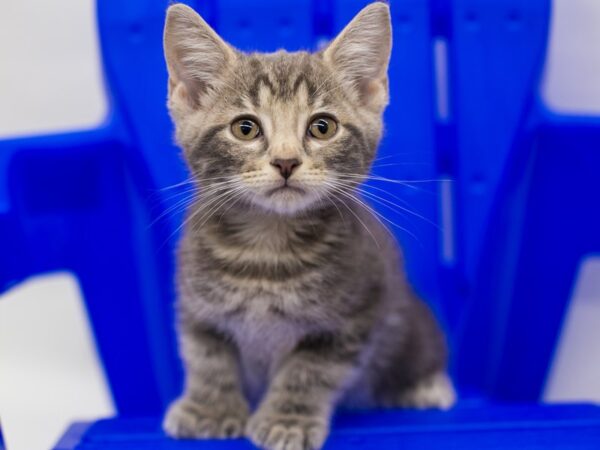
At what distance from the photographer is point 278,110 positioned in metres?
1.05

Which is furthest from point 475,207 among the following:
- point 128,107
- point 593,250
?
point 128,107

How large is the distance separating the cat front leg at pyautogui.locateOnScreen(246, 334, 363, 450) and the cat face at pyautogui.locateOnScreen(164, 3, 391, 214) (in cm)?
24

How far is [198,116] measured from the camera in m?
1.13

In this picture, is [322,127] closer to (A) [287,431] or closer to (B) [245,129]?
(B) [245,129]

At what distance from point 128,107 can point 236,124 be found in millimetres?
492

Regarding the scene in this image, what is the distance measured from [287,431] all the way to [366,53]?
0.55m

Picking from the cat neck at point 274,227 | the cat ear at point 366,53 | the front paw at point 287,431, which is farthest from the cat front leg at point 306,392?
the cat ear at point 366,53

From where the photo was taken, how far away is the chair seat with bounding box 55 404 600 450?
1.17 metres

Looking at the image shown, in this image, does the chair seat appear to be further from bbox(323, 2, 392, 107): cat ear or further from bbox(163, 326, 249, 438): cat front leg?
bbox(323, 2, 392, 107): cat ear

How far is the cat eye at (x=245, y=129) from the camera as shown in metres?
1.06

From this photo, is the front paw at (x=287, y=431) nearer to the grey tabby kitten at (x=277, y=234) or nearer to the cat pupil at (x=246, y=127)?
the grey tabby kitten at (x=277, y=234)

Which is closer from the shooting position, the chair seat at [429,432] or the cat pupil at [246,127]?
the cat pupil at [246,127]

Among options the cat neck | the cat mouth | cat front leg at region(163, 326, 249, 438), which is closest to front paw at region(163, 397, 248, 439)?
cat front leg at region(163, 326, 249, 438)

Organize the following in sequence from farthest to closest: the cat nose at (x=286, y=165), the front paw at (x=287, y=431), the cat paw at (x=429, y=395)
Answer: the cat paw at (x=429, y=395) < the front paw at (x=287, y=431) < the cat nose at (x=286, y=165)
